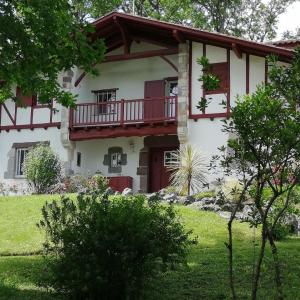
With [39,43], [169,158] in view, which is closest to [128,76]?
[169,158]

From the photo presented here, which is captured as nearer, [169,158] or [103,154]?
[169,158]

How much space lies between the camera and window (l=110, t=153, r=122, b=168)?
2197 cm

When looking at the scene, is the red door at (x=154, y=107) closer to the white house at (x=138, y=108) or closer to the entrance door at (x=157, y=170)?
the white house at (x=138, y=108)

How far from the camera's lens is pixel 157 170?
21.8m

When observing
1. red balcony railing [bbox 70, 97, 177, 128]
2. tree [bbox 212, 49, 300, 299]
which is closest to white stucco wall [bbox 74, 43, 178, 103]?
red balcony railing [bbox 70, 97, 177, 128]

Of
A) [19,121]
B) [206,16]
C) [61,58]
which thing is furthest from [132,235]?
[206,16]

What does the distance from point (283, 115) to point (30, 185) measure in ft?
51.7

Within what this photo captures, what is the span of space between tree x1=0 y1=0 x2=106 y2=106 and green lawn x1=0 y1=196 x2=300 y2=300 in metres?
3.10

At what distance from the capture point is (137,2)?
116 ft

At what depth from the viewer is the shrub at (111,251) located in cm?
635

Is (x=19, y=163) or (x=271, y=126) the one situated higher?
(x=19, y=163)

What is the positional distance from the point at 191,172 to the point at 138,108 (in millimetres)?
3848

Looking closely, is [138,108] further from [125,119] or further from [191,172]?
[191,172]

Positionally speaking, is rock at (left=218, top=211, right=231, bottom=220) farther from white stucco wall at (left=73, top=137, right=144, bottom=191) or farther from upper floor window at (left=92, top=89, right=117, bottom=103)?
upper floor window at (left=92, top=89, right=117, bottom=103)
